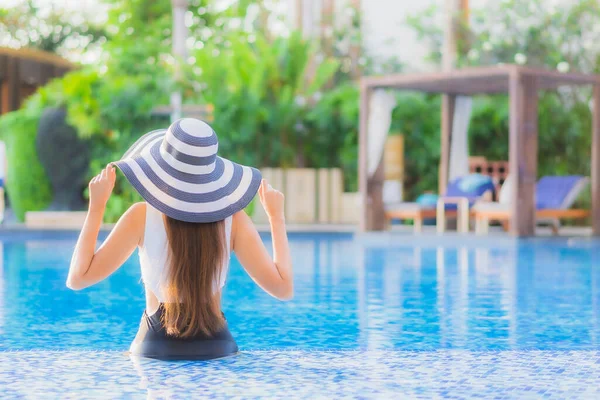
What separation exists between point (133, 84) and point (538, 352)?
15.1 meters

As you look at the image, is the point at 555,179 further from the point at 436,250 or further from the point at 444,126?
the point at 436,250

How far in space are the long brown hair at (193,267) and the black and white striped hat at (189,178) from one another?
3.3 inches

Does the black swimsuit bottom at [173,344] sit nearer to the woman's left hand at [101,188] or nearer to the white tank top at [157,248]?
the white tank top at [157,248]

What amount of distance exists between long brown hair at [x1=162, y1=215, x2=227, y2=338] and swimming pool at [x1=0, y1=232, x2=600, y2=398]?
0.72ft

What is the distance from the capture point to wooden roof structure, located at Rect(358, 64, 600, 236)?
13852mm

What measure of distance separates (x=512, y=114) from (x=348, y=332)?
28.7 feet

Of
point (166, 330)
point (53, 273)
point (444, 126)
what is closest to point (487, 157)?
point (444, 126)

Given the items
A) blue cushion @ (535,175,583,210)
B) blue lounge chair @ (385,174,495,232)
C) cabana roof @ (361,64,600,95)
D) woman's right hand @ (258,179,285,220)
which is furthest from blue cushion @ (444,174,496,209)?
woman's right hand @ (258,179,285,220)

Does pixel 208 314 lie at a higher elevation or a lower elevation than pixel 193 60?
lower

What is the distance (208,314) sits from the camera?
377cm

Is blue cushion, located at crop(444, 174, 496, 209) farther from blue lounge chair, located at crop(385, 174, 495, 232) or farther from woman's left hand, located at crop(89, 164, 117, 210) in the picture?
woman's left hand, located at crop(89, 164, 117, 210)

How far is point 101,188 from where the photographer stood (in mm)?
3461

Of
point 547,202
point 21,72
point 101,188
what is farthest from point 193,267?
point 21,72

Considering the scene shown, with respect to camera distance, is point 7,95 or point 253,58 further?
point 7,95
